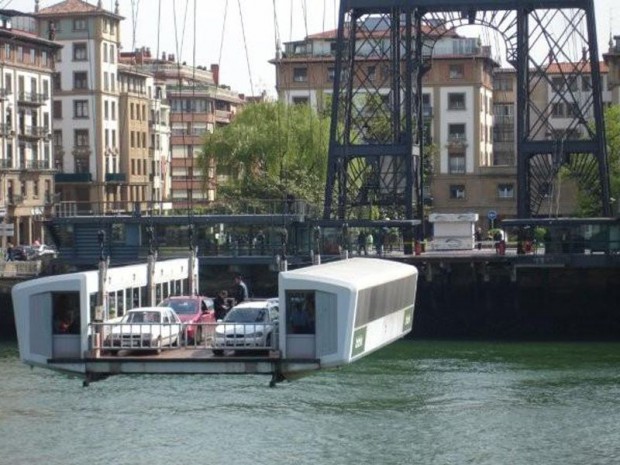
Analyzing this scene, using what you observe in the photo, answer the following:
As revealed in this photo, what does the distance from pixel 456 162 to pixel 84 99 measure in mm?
31215

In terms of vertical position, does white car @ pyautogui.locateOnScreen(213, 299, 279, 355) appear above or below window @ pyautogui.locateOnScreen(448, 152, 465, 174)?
below

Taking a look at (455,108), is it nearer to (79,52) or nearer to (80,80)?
(80,80)

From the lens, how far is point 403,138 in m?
89.8

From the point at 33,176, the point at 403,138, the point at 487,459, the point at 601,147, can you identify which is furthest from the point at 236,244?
the point at 33,176

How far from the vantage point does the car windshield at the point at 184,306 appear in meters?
56.8

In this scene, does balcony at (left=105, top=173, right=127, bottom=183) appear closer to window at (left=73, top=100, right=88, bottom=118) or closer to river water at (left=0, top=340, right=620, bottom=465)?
window at (left=73, top=100, right=88, bottom=118)

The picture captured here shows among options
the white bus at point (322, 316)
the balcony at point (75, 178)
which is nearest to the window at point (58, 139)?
the balcony at point (75, 178)

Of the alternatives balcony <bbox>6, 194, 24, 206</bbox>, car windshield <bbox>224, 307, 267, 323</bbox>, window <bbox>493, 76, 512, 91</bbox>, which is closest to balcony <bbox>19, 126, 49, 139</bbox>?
balcony <bbox>6, 194, 24, 206</bbox>

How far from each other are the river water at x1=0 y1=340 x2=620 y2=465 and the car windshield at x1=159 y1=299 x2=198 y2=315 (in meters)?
2.53

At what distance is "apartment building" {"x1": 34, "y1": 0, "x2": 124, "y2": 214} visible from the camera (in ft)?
510

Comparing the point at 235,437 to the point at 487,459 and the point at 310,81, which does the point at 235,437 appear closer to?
the point at 487,459

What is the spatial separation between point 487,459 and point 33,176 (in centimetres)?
9480

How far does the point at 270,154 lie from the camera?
397ft

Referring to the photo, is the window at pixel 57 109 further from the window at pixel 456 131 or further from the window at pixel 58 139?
the window at pixel 456 131
